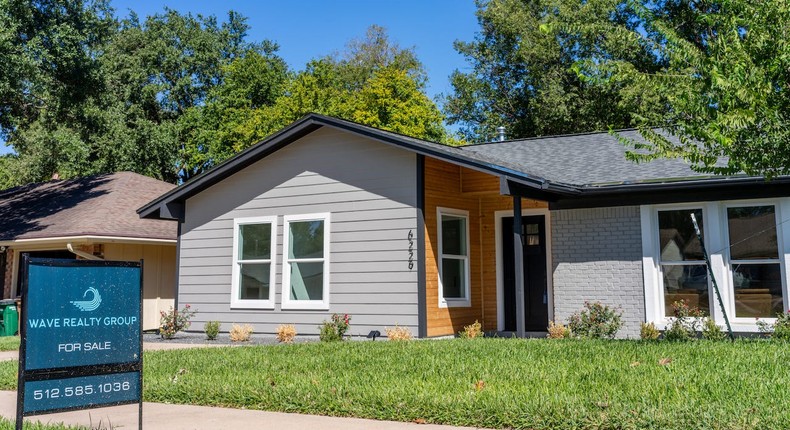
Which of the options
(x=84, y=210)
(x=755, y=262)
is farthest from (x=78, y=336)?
(x=84, y=210)

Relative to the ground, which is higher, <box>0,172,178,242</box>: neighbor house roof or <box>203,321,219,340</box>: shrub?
<box>0,172,178,242</box>: neighbor house roof

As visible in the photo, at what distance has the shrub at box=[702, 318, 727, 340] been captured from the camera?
11.0 metres

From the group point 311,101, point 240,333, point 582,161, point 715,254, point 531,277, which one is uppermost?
point 311,101

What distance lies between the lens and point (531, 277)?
1410 centimetres

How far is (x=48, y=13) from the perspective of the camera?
62.0ft

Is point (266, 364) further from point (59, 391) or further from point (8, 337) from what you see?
point (8, 337)

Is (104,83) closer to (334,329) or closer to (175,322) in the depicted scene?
(175,322)

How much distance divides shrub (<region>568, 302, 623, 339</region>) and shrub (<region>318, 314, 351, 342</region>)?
3910mm

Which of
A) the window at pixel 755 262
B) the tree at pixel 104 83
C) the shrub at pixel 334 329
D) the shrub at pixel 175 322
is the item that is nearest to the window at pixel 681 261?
the window at pixel 755 262

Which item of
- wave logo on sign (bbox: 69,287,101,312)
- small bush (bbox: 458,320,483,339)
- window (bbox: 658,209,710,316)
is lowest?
→ small bush (bbox: 458,320,483,339)

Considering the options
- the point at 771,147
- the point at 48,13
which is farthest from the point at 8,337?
the point at 771,147

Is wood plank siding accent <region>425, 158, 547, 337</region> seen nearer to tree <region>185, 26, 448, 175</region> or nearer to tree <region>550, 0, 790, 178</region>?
tree <region>550, 0, 790, 178</region>

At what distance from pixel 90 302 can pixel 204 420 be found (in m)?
1.63

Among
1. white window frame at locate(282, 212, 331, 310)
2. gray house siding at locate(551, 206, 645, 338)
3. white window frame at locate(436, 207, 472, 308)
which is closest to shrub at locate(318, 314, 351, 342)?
white window frame at locate(282, 212, 331, 310)
